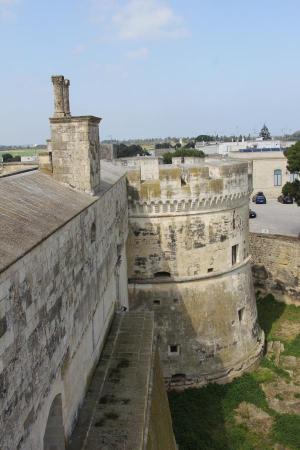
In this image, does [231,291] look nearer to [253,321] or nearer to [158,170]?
[253,321]

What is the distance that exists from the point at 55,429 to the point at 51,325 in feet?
5.47

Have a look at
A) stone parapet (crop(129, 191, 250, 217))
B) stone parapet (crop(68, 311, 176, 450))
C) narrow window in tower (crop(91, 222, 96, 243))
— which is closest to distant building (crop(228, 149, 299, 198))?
stone parapet (crop(129, 191, 250, 217))

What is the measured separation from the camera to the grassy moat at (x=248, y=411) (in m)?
11.7

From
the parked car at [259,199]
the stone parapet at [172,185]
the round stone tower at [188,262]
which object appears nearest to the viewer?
the stone parapet at [172,185]

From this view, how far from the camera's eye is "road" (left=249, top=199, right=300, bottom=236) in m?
26.3

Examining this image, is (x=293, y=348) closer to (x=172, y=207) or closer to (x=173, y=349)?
(x=173, y=349)

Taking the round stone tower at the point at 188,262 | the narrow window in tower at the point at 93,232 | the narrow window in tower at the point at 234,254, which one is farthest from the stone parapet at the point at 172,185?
the narrow window in tower at the point at 93,232

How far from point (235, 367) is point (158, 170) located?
6.51 metres

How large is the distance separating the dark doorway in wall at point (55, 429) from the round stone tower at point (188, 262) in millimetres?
7836

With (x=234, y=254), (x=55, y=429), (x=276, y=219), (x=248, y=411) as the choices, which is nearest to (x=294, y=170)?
(x=276, y=219)

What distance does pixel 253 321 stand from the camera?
15453 millimetres

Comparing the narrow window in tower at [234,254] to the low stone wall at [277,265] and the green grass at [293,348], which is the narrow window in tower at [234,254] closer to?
the green grass at [293,348]

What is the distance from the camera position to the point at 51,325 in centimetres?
509

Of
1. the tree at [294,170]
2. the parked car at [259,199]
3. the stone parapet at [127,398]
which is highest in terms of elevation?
the tree at [294,170]
